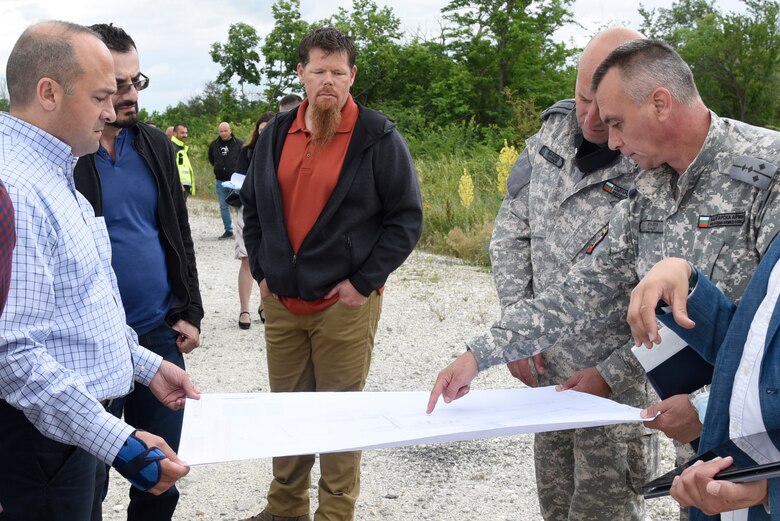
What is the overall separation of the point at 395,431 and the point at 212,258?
1017 cm

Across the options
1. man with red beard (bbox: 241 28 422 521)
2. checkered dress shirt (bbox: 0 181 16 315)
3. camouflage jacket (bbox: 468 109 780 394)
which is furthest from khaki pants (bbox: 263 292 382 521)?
checkered dress shirt (bbox: 0 181 16 315)

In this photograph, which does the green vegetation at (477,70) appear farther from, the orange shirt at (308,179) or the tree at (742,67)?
the orange shirt at (308,179)

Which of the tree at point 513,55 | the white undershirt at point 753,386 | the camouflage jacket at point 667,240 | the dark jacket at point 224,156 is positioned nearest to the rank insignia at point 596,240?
the camouflage jacket at point 667,240

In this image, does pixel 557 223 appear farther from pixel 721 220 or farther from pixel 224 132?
pixel 224 132

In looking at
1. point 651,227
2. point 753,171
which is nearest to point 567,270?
point 651,227

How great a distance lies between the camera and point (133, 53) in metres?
3.32

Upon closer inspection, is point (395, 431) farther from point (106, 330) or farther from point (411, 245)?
point (411, 245)

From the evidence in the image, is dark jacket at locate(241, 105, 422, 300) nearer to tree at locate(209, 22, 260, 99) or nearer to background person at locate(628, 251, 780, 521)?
background person at locate(628, 251, 780, 521)

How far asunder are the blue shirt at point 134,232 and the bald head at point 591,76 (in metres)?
1.76

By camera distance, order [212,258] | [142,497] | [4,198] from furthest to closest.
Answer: [212,258] → [142,497] → [4,198]

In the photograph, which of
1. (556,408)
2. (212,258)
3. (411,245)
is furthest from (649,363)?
(212,258)

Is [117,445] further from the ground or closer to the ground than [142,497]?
further from the ground

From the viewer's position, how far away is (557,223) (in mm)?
3072

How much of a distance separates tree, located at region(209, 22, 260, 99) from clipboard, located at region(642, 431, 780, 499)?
3680 centimetres
